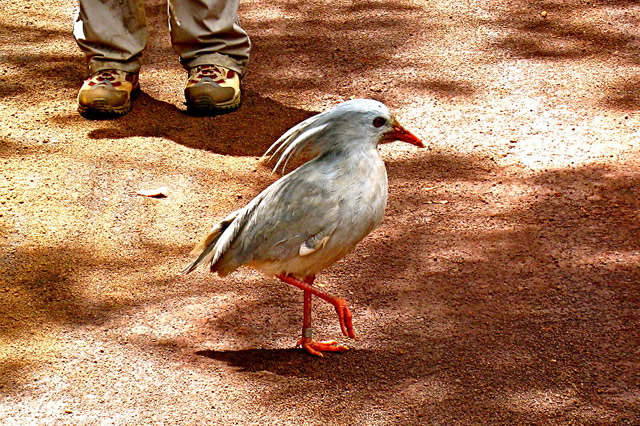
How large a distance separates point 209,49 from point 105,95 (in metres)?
0.67

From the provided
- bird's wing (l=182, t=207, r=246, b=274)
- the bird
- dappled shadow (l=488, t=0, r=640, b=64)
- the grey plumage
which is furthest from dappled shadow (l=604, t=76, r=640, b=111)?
bird's wing (l=182, t=207, r=246, b=274)

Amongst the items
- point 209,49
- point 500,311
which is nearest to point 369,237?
point 500,311

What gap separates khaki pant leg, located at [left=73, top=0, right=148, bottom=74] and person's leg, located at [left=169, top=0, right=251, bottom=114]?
0.70ft

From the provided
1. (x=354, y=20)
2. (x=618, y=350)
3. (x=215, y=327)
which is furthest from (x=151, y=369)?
(x=354, y=20)

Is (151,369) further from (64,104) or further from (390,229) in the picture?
(64,104)

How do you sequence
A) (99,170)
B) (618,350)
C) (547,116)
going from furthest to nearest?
(547,116) < (99,170) < (618,350)

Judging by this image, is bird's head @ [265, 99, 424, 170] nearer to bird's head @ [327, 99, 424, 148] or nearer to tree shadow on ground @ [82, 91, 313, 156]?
bird's head @ [327, 99, 424, 148]

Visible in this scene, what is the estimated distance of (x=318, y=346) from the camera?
10.7 ft

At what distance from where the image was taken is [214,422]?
2.97 metres

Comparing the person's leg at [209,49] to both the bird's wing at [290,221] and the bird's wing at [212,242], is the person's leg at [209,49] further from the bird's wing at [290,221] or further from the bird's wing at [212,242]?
the bird's wing at [290,221]

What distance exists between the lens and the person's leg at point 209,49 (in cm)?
518

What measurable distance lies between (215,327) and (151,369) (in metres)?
0.34

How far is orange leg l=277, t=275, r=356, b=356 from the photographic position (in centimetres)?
307

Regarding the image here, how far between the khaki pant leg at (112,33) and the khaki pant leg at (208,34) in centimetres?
21
